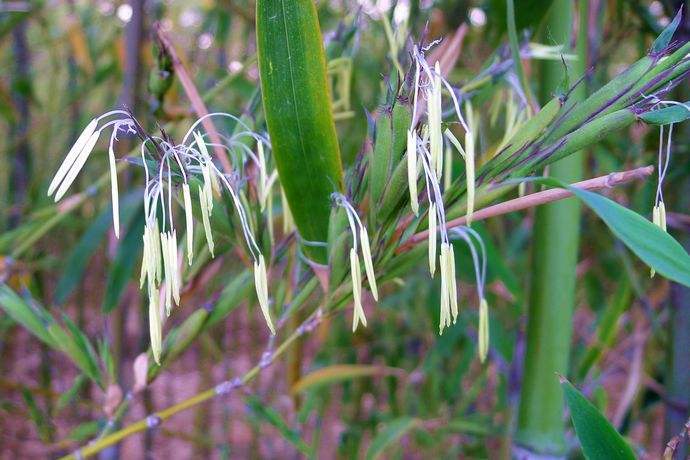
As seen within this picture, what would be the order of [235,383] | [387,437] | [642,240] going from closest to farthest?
[642,240], [235,383], [387,437]

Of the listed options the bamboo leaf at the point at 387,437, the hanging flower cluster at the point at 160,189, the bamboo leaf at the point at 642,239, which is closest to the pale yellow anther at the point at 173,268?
the hanging flower cluster at the point at 160,189

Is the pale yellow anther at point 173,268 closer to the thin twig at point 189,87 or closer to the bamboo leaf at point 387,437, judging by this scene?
the thin twig at point 189,87

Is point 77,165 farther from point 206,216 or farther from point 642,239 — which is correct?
point 642,239

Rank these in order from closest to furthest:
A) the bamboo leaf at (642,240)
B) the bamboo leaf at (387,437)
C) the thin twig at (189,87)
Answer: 1. the bamboo leaf at (642,240)
2. the thin twig at (189,87)
3. the bamboo leaf at (387,437)

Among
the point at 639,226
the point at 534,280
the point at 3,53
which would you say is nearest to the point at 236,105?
the point at 3,53

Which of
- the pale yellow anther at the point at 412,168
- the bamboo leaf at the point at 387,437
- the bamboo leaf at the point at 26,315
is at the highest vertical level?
the pale yellow anther at the point at 412,168

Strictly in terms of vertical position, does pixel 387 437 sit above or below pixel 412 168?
below

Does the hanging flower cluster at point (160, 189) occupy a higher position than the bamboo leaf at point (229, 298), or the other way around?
the hanging flower cluster at point (160, 189)

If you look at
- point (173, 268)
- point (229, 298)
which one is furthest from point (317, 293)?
point (173, 268)
